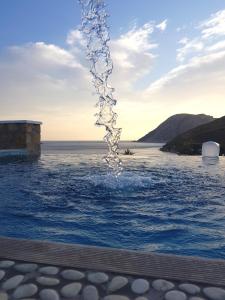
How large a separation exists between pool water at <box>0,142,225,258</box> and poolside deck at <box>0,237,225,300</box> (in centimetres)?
201

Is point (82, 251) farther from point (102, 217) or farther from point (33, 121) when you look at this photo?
point (33, 121)

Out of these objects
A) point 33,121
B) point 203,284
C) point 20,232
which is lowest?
point 20,232

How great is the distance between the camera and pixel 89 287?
10.6 ft

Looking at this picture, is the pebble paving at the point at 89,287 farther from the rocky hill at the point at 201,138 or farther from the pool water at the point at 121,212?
the rocky hill at the point at 201,138

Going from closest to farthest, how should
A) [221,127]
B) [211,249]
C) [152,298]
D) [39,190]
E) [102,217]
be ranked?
[152,298] → [211,249] → [102,217] → [39,190] → [221,127]

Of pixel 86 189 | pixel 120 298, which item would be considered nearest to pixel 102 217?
pixel 86 189

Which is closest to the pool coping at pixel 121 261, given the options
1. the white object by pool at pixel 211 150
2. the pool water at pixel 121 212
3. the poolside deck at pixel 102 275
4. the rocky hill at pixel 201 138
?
the poolside deck at pixel 102 275

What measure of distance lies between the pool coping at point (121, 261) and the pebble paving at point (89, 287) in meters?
0.08

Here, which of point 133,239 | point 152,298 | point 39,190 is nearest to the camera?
point 152,298

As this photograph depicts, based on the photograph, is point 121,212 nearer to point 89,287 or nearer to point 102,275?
point 102,275

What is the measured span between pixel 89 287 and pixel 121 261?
20.8 inches

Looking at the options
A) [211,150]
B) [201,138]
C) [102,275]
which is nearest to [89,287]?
[102,275]

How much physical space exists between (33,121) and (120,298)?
24.4 m

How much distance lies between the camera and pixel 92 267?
3.56 meters
